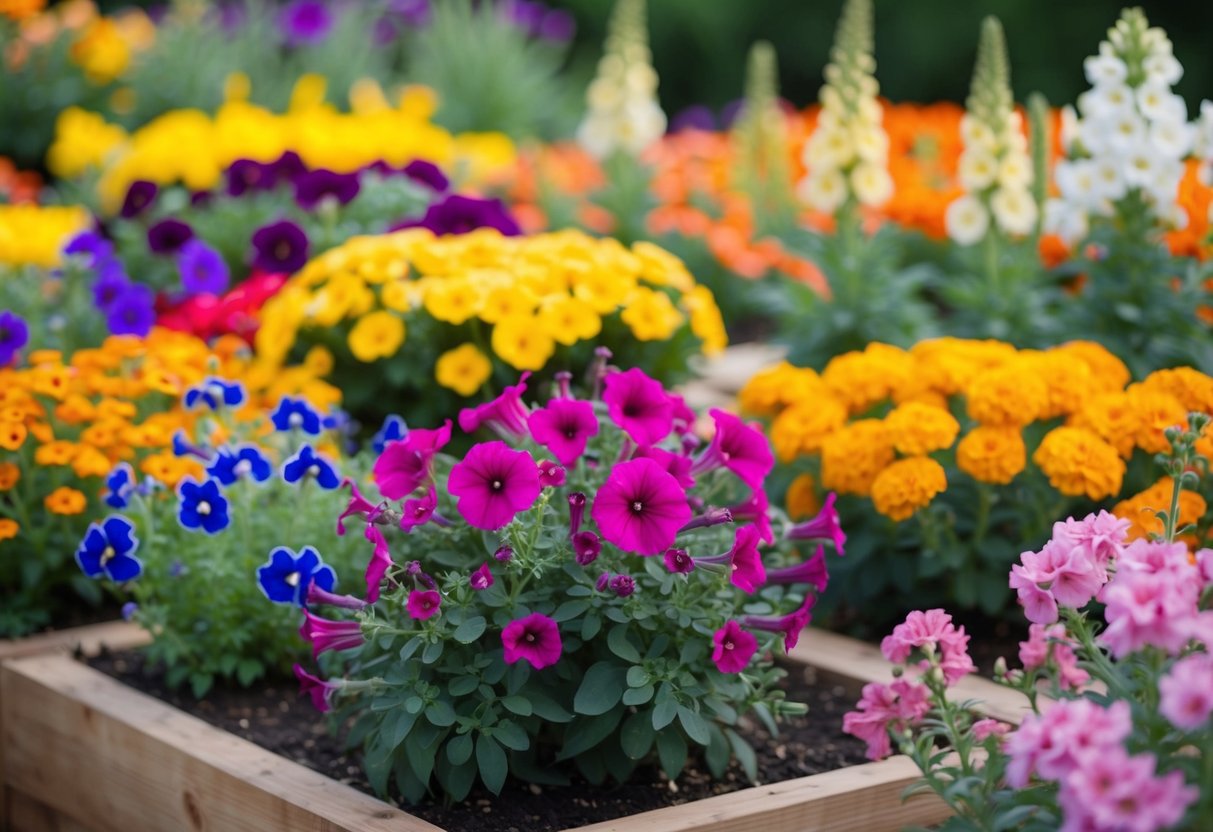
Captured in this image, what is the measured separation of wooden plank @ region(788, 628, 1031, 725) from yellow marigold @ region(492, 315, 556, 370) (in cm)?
81

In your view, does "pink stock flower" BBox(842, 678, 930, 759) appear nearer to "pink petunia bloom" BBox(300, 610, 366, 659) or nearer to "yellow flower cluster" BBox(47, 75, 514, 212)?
"pink petunia bloom" BBox(300, 610, 366, 659)

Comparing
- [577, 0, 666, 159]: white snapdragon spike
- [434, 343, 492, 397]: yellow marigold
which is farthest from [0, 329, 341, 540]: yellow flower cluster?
[577, 0, 666, 159]: white snapdragon spike

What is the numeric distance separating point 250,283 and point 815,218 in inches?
99.5

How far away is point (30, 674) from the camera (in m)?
2.78

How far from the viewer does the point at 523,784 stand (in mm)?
2352

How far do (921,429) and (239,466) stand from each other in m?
1.24

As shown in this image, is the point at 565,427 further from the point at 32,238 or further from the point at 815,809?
the point at 32,238

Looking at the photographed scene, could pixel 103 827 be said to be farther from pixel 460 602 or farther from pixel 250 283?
pixel 250 283

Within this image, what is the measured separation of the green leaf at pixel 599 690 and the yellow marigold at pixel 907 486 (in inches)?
28.6

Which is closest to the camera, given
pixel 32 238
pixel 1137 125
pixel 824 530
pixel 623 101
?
pixel 824 530

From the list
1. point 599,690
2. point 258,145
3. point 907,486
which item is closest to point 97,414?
point 599,690

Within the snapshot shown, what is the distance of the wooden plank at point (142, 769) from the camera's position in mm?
2246

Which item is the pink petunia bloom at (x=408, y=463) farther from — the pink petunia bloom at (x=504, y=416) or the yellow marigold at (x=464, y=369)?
the yellow marigold at (x=464, y=369)

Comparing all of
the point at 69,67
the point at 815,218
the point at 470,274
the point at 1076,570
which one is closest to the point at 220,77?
the point at 69,67
